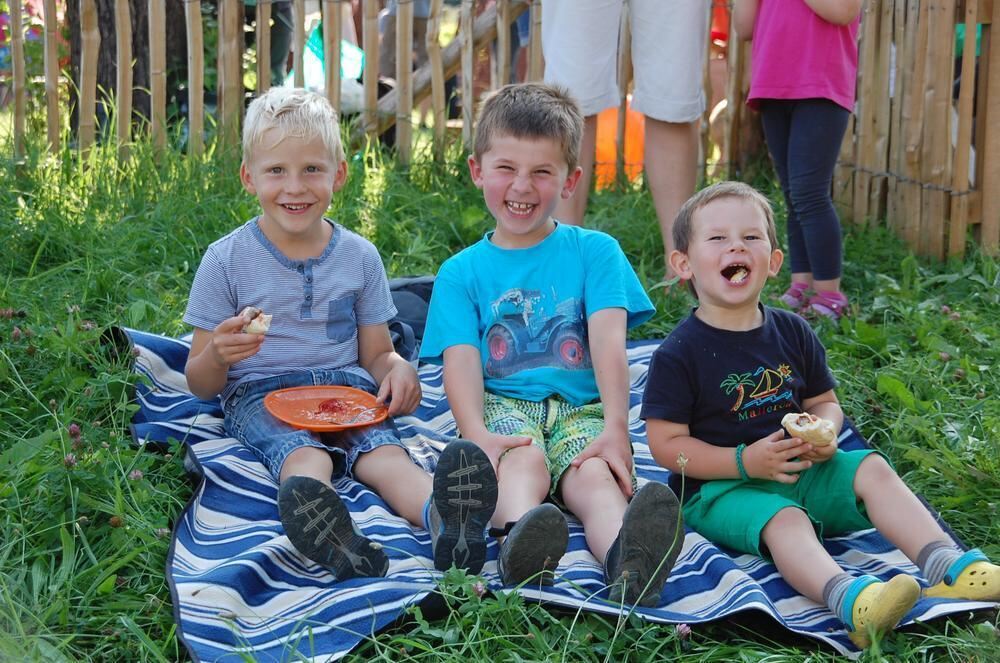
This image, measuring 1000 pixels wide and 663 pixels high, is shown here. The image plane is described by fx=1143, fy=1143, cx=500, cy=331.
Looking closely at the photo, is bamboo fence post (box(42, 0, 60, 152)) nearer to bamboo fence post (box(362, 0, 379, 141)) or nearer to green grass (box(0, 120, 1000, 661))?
green grass (box(0, 120, 1000, 661))

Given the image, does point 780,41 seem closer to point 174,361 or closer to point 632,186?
point 632,186

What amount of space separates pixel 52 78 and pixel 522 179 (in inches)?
127

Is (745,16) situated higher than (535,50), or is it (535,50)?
(745,16)

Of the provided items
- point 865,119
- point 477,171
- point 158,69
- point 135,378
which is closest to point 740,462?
point 477,171

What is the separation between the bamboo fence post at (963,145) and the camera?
185 inches

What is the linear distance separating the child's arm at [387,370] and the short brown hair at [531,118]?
23.9 inches

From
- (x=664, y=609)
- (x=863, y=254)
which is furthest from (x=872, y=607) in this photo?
(x=863, y=254)

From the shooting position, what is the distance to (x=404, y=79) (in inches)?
215

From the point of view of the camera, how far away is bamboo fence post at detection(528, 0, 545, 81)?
555cm

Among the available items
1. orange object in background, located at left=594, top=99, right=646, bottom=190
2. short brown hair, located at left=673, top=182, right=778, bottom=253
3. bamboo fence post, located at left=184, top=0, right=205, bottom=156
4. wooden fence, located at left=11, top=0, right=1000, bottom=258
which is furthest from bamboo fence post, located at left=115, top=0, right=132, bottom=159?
short brown hair, located at left=673, top=182, right=778, bottom=253

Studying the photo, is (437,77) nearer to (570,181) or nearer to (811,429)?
(570,181)

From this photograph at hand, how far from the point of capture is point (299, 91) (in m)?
3.20

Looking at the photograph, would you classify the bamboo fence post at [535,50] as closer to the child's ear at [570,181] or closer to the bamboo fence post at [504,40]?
the bamboo fence post at [504,40]

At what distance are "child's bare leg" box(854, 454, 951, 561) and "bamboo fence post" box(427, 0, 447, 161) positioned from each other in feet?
10.8
